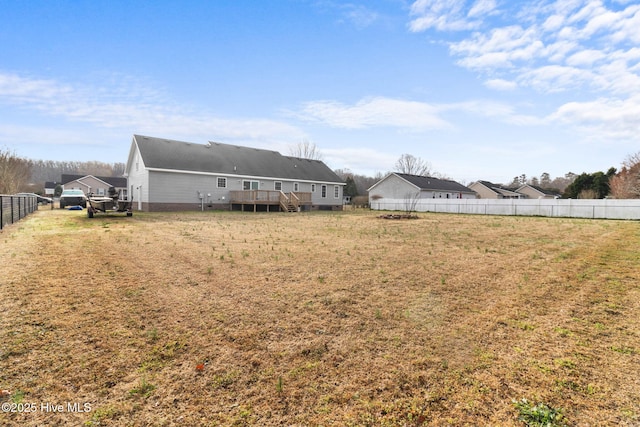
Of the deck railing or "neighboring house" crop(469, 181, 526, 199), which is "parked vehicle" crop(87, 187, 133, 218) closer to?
the deck railing

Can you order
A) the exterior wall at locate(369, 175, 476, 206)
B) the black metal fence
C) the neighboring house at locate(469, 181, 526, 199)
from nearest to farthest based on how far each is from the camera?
the black metal fence
the exterior wall at locate(369, 175, 476, 206)
the neighboring house at locate(469, 181, 526, 199)

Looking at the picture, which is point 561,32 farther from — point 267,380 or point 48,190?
point 48,190

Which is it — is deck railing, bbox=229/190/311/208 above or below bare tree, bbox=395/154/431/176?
below

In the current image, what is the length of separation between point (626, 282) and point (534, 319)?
3.08 metres

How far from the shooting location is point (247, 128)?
35000mm

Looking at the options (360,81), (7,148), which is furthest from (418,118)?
(7,148)

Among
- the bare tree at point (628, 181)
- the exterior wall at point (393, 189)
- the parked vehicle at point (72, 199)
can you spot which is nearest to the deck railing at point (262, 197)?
the parked vehicle at point (72, 199)

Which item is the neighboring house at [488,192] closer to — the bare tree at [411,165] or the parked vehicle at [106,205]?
the bare tree at [411,165]

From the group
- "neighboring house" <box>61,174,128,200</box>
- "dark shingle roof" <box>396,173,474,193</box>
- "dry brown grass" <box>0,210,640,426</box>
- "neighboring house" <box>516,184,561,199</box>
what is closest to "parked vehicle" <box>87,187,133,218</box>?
"dry brown grass" <box>0,210,640,426</box>

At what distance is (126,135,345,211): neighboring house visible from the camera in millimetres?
21016

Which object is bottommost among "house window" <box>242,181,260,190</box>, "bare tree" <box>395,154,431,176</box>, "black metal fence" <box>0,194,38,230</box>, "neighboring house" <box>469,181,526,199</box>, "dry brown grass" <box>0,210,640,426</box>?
"dry brown grass" <box>0,210,640,426</box>

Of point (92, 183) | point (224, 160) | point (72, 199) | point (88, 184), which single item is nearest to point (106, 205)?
point (224, 160)

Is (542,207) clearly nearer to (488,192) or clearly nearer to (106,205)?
(488,192)

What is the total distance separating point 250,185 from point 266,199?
266 centimetres
